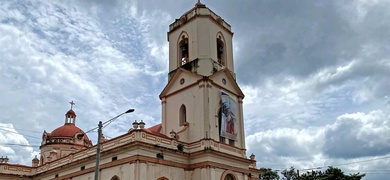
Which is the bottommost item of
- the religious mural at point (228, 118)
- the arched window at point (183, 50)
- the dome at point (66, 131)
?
the religious mural at point (228, 118)

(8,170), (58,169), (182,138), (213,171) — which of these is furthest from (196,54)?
(8,170)

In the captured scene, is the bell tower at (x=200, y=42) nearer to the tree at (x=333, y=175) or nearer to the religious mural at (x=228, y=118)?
the religious mural at (x=228, y=118)

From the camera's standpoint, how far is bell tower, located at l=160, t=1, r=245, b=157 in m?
29.9

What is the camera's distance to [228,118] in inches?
1230

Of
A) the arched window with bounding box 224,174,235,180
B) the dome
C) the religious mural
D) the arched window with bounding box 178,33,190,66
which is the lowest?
the arched window with bounding box 224,174,235,180

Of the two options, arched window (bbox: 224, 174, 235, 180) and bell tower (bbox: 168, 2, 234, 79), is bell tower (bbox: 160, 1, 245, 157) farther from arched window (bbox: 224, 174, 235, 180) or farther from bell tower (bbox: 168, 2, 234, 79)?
arched window (bbox: 224, 174, 235, 180)

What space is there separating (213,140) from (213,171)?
2355 mm

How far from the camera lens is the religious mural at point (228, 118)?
30688 millimetres

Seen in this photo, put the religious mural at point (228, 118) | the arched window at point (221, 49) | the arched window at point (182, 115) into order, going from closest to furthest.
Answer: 1. the religious mural at point (228, 118)
2. the arched window at point (182, 115)
3. the arched window at point (221, 49)

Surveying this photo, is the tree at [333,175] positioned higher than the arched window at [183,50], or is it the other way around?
the arched window at [183,50]

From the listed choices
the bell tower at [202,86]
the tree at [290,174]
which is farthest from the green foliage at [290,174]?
the bell tower at [202,86]

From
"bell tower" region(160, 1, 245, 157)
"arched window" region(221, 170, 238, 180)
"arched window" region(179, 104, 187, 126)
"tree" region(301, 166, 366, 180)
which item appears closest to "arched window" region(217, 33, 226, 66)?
"bell tower" region(160, 1, 245, 157)

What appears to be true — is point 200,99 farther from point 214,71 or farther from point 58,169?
point 58,169

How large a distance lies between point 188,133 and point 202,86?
3847 millimetres
